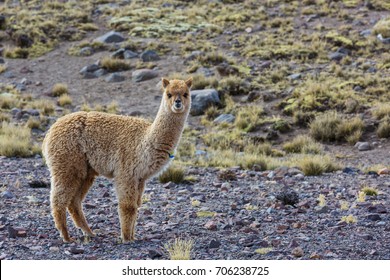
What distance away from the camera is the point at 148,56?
83.9 feet

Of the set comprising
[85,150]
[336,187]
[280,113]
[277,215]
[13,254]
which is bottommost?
[280,113]

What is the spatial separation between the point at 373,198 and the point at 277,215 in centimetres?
234

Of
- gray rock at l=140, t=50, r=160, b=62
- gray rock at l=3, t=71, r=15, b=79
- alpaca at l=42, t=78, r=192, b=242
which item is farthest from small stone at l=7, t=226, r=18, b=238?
gray rock at l=140, t=50, r=160, b=62

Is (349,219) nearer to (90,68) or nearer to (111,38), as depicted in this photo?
(90,68)

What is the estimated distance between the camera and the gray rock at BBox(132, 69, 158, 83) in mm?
23672

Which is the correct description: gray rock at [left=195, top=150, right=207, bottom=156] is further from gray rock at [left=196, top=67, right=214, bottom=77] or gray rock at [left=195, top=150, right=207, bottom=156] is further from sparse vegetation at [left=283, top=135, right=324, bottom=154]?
gray rock at [left=196, top=67, right=214, bottom=77]

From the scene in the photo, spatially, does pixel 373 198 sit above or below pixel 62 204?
below

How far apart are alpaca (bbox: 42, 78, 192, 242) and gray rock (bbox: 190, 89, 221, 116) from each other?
12.3m

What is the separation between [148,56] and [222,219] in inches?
684

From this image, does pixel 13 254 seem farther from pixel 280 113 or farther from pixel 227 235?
pixel 280 113

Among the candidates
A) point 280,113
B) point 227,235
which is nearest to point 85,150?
point 227,235

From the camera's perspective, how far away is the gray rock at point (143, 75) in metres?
23.7

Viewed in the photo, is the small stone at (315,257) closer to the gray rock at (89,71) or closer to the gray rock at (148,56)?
the gray rock at (89,71)

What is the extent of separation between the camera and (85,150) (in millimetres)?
7855
